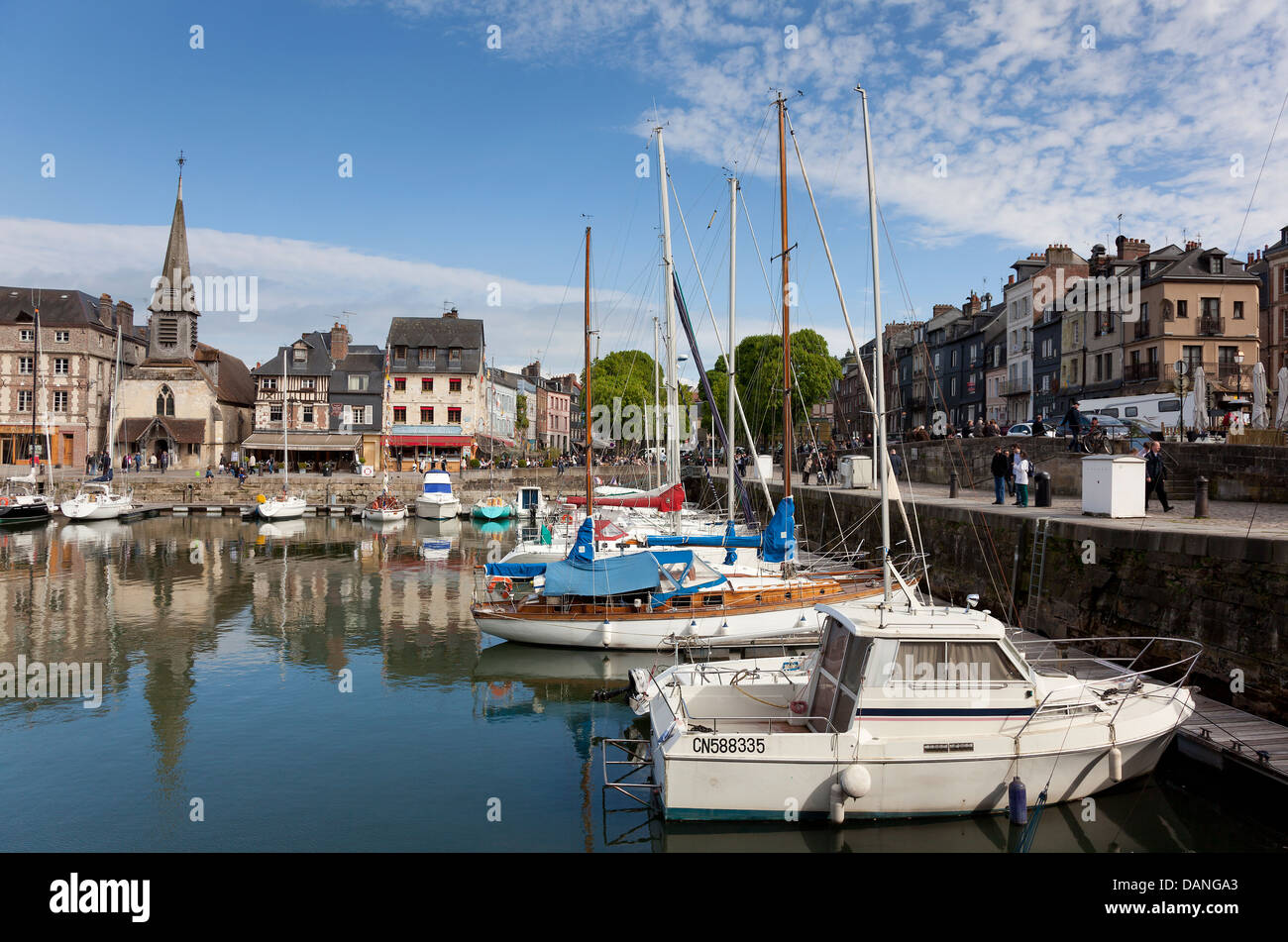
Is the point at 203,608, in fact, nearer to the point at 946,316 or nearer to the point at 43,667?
the point at 43,667

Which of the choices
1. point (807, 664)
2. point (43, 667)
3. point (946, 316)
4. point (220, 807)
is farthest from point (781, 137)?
point (946, 316)

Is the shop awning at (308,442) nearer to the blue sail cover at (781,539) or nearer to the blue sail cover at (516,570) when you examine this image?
the blue sail cover at (516,570)

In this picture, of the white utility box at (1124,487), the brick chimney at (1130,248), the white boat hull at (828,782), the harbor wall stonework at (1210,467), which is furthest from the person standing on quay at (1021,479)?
the brick chimney at (1130,248)

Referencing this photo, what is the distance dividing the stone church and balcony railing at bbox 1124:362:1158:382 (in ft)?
212

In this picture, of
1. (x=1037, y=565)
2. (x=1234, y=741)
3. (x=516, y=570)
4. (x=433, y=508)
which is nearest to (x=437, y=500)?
(x=433, y=508)

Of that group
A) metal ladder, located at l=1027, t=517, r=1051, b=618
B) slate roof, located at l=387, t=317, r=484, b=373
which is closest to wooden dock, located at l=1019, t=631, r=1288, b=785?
metal ladder, located at l=1027, t=517, r=1051, b=618

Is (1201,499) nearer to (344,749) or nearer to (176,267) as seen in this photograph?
(344,749)

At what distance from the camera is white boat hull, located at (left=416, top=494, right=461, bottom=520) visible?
51862mm

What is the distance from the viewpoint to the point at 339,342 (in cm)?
7294

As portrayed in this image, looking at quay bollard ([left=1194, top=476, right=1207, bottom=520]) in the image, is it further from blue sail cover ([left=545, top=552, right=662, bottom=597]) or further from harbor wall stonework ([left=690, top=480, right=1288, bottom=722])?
blue sail cover ([left=545, top=552, right=662, bottom=597])

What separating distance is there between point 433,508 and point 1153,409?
3908 centimetres

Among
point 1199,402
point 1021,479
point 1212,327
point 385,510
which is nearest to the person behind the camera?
point 1021,479

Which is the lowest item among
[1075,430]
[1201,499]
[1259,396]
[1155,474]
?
[1201,499]

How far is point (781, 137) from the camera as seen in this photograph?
22.9 meters
